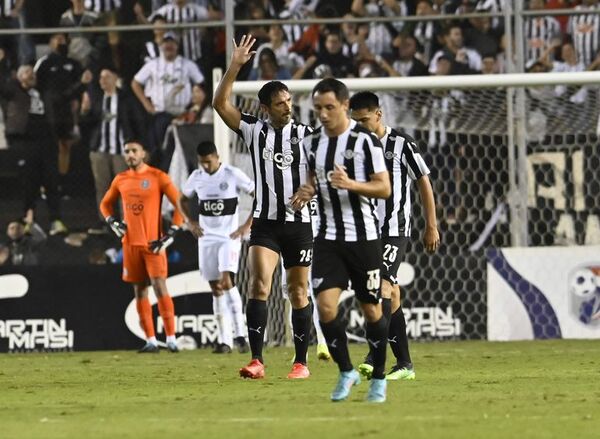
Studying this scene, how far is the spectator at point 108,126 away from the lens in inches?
711

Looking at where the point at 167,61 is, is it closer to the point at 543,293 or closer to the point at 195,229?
the point at 195,229

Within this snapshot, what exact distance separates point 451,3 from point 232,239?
16.8 feet

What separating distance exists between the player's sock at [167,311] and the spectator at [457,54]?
493 cm

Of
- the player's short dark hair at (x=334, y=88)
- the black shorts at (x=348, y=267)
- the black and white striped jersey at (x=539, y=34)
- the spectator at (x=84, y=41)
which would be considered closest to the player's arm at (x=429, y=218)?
the black shorts at (x=348, y=267)

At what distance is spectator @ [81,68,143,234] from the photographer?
59.2 feet

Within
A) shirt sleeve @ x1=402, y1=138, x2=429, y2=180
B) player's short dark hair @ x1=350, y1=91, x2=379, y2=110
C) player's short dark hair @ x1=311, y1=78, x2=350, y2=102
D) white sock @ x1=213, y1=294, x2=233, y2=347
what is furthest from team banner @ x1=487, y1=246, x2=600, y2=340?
player's short dark hair @ x1=311, y1=78, x2=350, y2=102

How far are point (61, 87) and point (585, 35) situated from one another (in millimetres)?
6777

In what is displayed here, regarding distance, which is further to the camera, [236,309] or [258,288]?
[236,309]

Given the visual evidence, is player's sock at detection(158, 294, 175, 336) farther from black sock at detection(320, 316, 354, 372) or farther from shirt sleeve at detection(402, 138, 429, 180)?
black sock at detection(320, 316, 354, 372)

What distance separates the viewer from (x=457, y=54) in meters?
18.2

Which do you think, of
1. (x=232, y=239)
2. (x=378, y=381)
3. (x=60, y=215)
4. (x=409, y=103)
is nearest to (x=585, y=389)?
(x=378, y=381)

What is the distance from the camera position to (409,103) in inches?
691

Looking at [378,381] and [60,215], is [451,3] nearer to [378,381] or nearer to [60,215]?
[60,215]

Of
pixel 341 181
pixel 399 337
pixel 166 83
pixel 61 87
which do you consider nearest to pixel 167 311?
pixel 166 83
